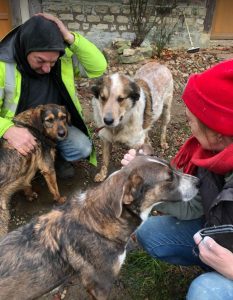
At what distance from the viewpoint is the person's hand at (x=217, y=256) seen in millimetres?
2154

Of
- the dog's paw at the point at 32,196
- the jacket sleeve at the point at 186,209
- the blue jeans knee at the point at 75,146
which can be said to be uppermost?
the jacket sleeve at the point at 186,209

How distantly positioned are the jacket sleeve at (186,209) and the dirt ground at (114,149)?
100cm

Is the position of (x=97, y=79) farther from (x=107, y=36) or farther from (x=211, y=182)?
(x=107, y=36)

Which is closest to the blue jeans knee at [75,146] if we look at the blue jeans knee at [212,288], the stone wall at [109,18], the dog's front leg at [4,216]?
the dog's front leg at [4,216]

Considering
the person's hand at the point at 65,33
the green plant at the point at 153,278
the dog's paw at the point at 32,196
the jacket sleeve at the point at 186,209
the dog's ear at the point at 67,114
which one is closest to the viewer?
the jacket sleeve at the point at 186,209

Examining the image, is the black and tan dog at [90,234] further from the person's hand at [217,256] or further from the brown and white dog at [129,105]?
the brown and white dog at [129,105]

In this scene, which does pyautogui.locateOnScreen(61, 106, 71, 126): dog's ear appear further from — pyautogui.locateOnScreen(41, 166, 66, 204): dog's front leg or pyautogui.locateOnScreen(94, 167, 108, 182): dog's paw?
pyautogui.locateOnScreen(94, 167, 108, 182): dog's paw

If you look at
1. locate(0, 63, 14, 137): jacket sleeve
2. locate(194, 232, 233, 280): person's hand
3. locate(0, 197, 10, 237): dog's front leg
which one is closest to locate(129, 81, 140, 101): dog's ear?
locate(0, 63, 14, 137): jacket sleeve

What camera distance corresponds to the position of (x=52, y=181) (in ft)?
13.3

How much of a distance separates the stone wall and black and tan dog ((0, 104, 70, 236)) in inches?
172

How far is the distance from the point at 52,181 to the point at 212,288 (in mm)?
2329

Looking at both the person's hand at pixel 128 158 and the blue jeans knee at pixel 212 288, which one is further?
the person's hand at pixel 128 158

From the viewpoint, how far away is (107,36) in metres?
7.98

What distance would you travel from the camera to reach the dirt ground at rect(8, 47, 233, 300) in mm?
3277
